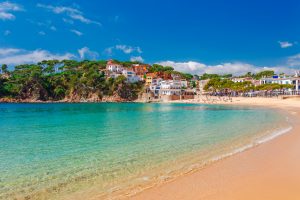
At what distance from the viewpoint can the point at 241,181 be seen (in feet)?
22.0

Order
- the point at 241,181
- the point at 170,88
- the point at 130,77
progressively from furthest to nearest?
the point at 130,77 → the point at 170,88 → the point at 241,181

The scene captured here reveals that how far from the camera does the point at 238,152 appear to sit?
34.2 feet

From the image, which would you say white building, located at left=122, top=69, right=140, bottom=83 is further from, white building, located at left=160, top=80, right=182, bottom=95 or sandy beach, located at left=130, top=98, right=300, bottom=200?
sandy beach, located at left=130, top=98, right=300, bottom=200

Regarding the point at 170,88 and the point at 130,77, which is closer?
the point at 170,88

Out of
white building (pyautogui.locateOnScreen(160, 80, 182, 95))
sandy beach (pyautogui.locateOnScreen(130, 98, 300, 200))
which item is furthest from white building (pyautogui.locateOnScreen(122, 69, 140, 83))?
sandy beach (pyautogui.locateOnScreen(130, 98, 300, 200))

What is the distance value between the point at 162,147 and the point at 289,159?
17.0ft

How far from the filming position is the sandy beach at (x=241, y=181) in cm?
573

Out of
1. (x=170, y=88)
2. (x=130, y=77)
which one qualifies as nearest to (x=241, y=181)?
(x=170, y=88)

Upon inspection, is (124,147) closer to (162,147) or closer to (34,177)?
(162,147)

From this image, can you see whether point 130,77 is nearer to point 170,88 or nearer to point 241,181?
point 170,88

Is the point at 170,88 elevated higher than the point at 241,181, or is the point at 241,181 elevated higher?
the point at 170,88

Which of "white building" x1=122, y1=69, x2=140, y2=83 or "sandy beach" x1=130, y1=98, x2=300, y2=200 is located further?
"white building" x1=122, y1=69, x2=140, y2=83

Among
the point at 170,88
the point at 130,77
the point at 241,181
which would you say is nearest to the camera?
the point at 241,181

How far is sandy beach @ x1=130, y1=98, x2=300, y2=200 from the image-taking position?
225 inches
